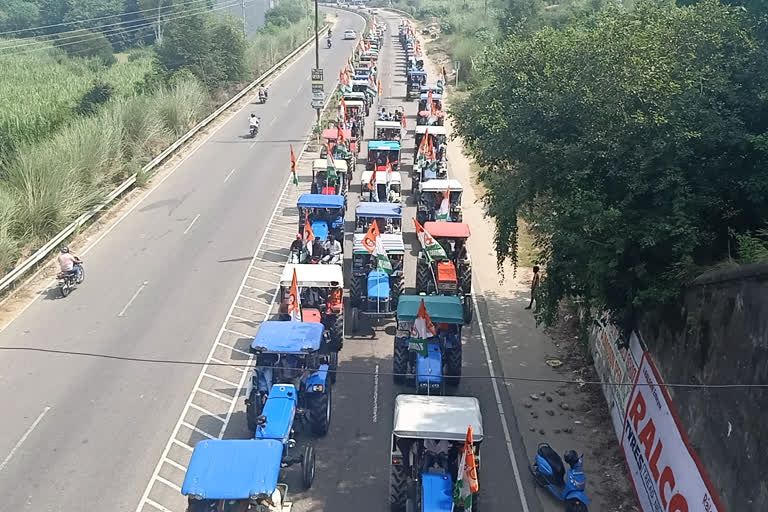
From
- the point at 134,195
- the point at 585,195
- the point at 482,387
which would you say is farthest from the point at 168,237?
the point at 585,195

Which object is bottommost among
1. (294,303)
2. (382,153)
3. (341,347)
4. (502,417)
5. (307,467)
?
(502,417)

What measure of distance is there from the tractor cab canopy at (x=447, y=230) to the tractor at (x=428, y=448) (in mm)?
9133

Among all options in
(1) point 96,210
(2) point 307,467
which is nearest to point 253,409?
(2) point 307,467

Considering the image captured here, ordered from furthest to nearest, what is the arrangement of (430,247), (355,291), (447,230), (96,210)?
(96,210), (447,230), (355,291), (430,247)

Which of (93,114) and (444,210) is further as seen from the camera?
(93,114)

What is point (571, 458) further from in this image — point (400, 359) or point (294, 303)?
point (294, 303)

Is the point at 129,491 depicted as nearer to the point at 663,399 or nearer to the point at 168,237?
the point at 663,399

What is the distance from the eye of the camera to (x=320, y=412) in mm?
15234

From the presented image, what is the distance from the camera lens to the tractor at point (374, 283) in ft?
65.9

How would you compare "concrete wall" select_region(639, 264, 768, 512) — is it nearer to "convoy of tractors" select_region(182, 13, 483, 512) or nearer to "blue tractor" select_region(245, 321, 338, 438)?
"convoy of tractors" select_region(182, 13, 483, 512)

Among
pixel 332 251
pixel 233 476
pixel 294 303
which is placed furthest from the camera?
pixel 332 251

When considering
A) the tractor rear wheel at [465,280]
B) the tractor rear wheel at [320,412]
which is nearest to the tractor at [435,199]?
the tractor rear wheel at [465,280]

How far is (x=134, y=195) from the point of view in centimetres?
3303

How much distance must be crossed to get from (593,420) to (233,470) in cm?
910
